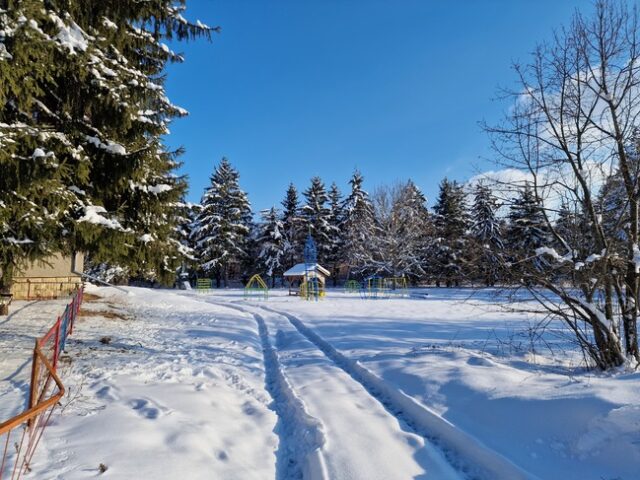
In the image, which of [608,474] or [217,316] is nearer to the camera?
[608,474]

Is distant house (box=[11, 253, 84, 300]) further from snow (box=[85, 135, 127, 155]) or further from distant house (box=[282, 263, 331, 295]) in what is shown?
distant house (box=[282, 263, 331, 295])

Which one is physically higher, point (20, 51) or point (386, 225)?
point (386, 225)

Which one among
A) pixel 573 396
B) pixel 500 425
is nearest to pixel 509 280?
pixel 573 396

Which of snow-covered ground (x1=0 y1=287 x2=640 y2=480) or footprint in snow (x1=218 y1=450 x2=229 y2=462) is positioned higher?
snow-covered ground (x1=0 y1=287 x2=640 y2=480)

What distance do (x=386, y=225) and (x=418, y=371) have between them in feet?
109

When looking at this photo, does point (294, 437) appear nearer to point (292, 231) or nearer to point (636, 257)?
point (636, 257)

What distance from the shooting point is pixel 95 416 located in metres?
4.22

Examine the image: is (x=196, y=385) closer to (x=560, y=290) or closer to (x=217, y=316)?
(x=560, y=290)

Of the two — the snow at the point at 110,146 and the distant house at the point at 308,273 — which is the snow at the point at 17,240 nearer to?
the snow at the point at 110,146

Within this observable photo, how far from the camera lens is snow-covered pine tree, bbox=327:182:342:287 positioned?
4838 centimetres

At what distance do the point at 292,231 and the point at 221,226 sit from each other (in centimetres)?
984

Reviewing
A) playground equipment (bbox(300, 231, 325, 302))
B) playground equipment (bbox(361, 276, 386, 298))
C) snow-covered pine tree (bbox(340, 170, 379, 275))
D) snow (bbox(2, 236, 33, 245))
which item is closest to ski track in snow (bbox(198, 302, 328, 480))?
snow (bbox(2, 236, 33, 245))

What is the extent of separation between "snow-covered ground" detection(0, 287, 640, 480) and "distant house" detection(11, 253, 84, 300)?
7.18m

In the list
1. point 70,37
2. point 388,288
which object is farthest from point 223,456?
point 388,288
